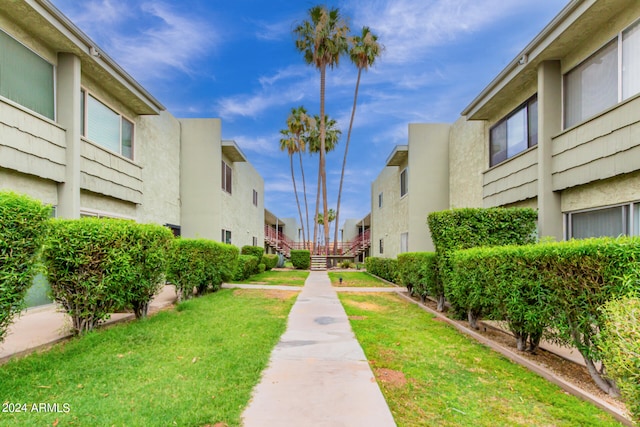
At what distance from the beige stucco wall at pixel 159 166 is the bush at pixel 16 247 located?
8402 millimetres

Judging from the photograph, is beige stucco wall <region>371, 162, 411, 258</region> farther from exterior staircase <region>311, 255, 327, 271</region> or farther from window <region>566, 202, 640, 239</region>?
window <region>566, 202, 640, 239</region>

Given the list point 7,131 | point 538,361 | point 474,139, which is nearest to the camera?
point 538,361

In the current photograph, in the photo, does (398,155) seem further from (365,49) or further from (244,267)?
(365,49)

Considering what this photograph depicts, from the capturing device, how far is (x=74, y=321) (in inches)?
215

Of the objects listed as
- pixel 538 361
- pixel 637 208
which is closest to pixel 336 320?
pixel 538 361

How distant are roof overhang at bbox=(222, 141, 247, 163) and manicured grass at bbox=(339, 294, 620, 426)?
503 inches

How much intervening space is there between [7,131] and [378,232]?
20.2 m

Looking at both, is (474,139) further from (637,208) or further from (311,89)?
(311,89)

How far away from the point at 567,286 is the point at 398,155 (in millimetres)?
13829

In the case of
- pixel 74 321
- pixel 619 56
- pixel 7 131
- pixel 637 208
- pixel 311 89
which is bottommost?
pixel 74 321

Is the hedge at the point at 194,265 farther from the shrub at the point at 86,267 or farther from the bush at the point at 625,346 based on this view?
the bush at the point at 625,346

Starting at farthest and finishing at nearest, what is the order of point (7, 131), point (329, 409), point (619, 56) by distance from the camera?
point (7, 131)
point (619, 56)
point (329, 409)

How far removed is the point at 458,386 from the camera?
3861 mm

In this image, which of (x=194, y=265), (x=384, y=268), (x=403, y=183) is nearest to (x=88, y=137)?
(x=194, y=265)
